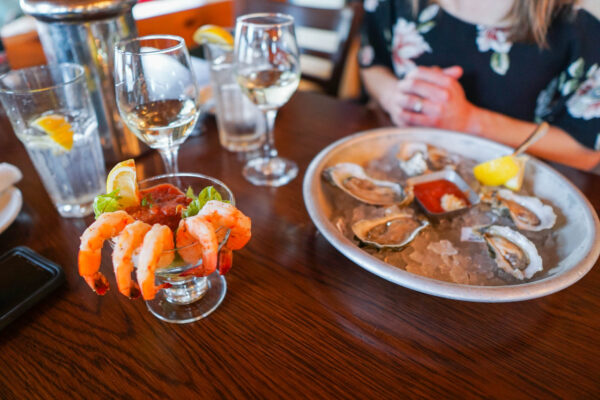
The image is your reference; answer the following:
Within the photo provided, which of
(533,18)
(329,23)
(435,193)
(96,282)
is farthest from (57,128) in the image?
(329,23)

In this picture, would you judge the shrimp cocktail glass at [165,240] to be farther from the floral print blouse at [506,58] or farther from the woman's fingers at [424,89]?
the floral print blouse at [506,58]

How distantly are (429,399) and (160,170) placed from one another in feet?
2.41

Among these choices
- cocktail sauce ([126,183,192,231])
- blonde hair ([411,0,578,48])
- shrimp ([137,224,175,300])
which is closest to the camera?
shrimp ([137,224,175,300])

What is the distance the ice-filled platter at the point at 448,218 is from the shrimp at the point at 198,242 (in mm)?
214

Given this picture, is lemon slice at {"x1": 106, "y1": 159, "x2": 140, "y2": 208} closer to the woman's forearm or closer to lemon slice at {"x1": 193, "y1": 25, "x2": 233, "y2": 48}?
lemon slice at {"x1": 193, "y1": 25, "x2": 233, "y2": 48}

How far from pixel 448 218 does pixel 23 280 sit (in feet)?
2.47

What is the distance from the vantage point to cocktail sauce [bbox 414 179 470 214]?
788 mm

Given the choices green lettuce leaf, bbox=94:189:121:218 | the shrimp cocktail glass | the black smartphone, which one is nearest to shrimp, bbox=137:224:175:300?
the shrimp cocktail glass

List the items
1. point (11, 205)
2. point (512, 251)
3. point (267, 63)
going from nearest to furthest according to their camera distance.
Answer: point (512, 251)
point (11, 205)
point (267, 63)

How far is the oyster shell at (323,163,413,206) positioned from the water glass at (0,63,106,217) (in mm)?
485

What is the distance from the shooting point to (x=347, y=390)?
50 centimetres

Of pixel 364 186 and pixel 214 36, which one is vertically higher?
pixel 214 36

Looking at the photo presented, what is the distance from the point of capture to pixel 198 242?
0.49 metres

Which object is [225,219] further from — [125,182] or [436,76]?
[436,76]
